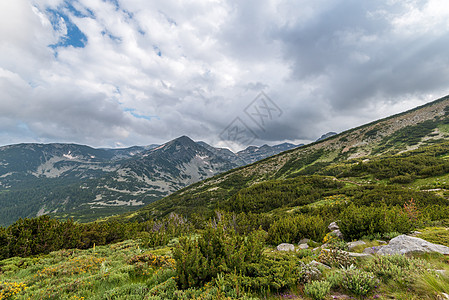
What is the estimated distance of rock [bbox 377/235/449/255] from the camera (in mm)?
5488

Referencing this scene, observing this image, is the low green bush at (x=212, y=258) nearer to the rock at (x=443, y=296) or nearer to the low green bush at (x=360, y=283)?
the low green bush at (x=360, y=283)

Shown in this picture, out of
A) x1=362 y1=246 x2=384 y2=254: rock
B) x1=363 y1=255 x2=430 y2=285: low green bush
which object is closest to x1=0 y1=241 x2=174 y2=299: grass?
x1=363 y1=255 x2=430 y2=285: low green bush

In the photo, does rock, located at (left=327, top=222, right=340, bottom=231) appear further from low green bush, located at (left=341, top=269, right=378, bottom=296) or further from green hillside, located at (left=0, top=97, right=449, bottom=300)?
low green bush, located at (left=341, top=269, right=378, bottom=296)

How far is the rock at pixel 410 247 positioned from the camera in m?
5.49

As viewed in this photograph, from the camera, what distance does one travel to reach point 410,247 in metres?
5.69

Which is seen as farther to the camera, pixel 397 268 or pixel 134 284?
pixel 134 284

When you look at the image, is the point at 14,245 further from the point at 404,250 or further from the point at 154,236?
the point at 404,250

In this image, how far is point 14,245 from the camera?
11.6m

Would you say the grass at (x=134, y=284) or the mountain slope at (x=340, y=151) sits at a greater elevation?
the mountain slope at (x=340, y=151)

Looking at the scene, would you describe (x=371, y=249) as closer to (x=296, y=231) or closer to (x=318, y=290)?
(x=318, y=290)

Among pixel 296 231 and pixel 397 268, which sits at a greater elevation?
pixel 397 268

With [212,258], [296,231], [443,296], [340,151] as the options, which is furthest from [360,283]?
[340,151]

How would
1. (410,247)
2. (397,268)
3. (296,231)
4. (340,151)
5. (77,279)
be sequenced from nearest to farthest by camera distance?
(397,268)
(410,247)
(77,279)
(296,231)
(340,151)

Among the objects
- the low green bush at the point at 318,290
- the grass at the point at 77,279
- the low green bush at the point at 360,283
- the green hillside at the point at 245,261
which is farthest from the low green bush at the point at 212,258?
the low green bush at the point at 360,283
